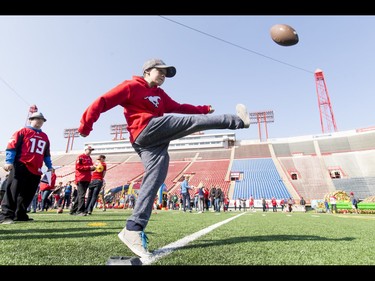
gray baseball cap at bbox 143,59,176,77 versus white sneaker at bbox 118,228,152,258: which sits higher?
gray baseball cap at bbox 143,59,176,77

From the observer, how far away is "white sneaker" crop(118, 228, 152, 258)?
2107mm

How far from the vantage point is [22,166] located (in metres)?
4.91

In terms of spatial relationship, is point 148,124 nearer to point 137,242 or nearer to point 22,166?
point 137,242

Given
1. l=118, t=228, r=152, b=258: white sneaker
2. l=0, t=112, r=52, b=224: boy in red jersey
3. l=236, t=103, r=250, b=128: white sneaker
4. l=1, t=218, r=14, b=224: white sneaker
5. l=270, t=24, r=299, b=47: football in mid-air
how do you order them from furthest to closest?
l=270, t=24, r=299, b=47: football in mid-air
l=0, t=112, r=52, b=224: boy in red jersey
l=1, t=218, r=14, b=224: white sneaker
l=236, t=103, r=250, b=128: white sneaker
l=118, t=228, r=152, b=258: white sneaker

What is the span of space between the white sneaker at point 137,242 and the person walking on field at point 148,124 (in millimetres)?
12

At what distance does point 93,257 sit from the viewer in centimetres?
191

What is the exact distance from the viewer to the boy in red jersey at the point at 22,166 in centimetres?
477

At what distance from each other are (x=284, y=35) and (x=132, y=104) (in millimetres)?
4732

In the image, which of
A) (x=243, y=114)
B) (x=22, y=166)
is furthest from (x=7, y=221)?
(x=243, y=114)

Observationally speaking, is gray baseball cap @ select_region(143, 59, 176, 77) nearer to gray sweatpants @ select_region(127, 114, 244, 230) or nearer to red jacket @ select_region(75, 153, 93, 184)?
gray sweatpants @ select_region(127, 114, 244, 230)

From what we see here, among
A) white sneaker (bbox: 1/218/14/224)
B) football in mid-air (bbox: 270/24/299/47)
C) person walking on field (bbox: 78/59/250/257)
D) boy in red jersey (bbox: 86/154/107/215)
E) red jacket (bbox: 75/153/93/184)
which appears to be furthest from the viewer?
boy in red jersey (bbox: 86/154/107/215)

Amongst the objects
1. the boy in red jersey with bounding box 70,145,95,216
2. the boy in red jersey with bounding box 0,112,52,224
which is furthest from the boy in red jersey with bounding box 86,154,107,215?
the boy in red jersey with bounding box 0,112,52,224
